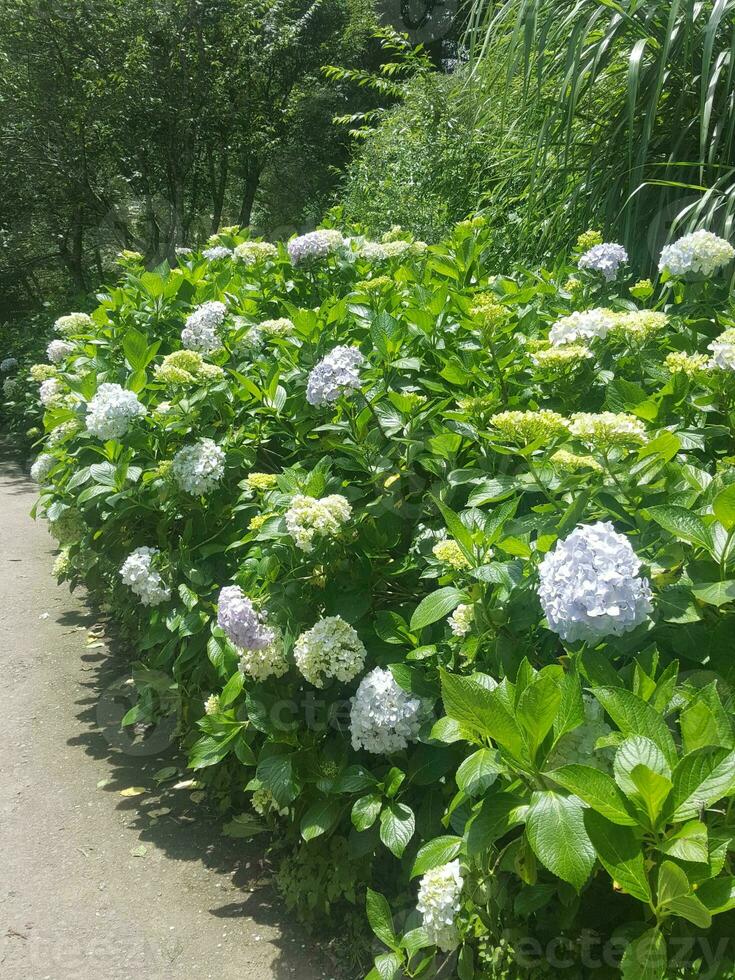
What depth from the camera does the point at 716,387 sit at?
208 cm

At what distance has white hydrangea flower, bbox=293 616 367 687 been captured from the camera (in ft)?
6.78

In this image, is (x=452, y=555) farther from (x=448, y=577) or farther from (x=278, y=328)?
(x=278, y=328)

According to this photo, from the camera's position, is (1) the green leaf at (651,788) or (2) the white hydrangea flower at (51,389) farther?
(2) the white hydrangea flower at (51,389)

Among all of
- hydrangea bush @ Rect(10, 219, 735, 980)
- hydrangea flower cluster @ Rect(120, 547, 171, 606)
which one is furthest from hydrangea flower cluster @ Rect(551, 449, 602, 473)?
hydrangea flower cluster @ Rect(120, 547, 171, 606)

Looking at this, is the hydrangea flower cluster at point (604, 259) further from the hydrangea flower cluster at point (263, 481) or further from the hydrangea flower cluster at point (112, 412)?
the hydrangea flower cluster at point (112, 412)

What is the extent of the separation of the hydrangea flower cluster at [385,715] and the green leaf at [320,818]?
0.28 m

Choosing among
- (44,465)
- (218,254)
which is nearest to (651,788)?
(44,465)

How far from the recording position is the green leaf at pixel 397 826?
192 centimetres

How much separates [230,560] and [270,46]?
12.5m

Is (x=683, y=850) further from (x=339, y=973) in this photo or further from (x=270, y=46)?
(x=270, y=46)

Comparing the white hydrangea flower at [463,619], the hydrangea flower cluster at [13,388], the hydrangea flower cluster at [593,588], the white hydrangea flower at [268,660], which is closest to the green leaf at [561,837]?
the hydrangea flower cluster at [593,588]

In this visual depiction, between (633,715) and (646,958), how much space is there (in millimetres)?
327

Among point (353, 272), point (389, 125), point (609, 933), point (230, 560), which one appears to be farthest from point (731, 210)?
point (389, 125)

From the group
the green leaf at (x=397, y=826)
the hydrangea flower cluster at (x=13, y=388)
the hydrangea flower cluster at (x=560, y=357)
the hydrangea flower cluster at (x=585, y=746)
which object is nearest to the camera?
the hydrangea flower cluster at (x=585, y=746)
